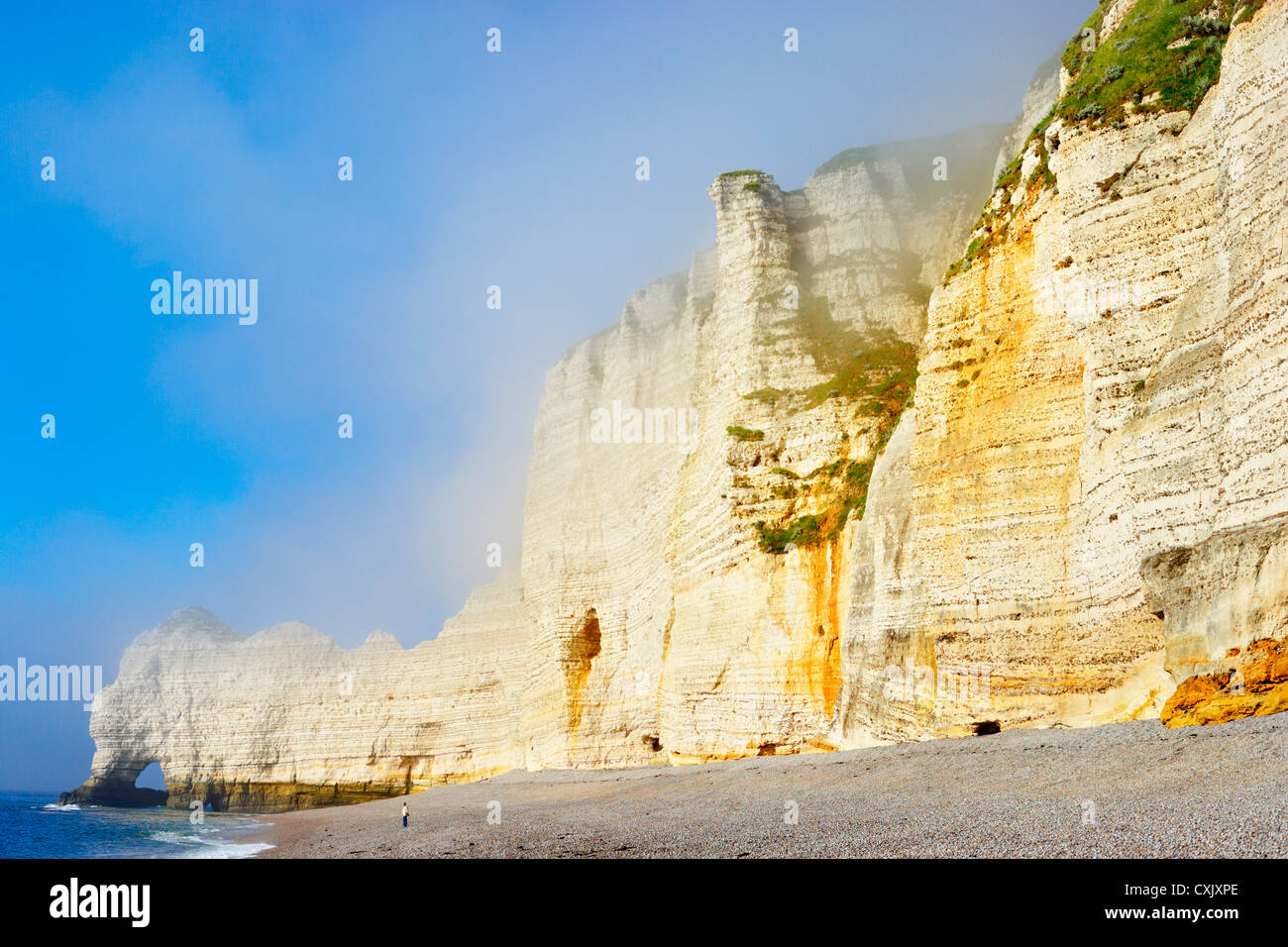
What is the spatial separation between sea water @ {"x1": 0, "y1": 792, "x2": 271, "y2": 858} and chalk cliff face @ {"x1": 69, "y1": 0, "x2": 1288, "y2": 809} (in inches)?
469

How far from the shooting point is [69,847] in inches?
1362

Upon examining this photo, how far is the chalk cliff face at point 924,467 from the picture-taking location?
13734mm

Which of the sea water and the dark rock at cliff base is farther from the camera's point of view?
the dark rock at cliff base

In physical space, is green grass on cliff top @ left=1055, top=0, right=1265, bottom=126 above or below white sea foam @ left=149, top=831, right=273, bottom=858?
above

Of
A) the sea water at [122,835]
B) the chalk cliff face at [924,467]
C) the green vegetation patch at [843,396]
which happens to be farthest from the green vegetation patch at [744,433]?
the sea water at [122,835]

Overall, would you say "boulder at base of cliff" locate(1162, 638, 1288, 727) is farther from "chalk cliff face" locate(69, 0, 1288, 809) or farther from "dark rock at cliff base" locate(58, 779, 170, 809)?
"dark rock at cliff base" locate(58, 779, 170, 809)

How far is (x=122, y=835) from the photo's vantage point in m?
40.6

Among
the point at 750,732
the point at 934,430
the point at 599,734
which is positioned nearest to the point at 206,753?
the point at 599,734

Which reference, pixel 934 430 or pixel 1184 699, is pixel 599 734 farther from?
pixel 1184 699

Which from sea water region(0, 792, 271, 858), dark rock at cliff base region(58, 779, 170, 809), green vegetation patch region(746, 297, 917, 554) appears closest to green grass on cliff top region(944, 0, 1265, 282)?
green vegetation patch region(746, 297, 917, 554)

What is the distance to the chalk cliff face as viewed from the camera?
13.7m

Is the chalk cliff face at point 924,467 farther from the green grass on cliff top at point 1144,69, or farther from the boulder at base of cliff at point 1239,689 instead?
the green grass on cliff top at point 1144,69

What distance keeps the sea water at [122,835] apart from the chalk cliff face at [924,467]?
11916 mm
